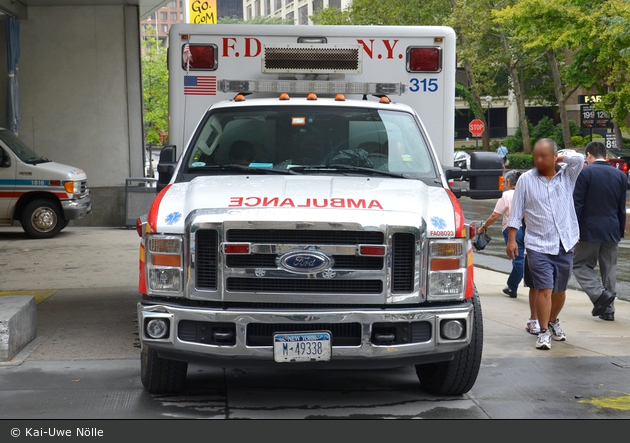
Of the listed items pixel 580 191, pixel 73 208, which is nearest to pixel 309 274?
pixel 580 191

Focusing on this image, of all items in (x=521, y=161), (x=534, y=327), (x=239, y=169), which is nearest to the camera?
(x=239, y=169)

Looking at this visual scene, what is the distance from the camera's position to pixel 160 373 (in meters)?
5.79

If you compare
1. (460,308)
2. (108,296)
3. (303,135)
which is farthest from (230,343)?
(108,296)

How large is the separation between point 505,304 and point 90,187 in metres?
11.2

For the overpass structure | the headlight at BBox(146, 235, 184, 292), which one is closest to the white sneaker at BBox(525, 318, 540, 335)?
the headlight at BBox(146, 235, 184, 292)

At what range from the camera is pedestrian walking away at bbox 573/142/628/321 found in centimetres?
909

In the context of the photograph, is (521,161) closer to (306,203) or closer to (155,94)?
(155,94)

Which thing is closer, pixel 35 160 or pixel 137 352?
pixel 137 352

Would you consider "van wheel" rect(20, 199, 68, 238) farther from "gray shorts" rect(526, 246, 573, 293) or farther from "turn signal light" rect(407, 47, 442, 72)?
"gray shorts" rect(526, 246, 573, 293)

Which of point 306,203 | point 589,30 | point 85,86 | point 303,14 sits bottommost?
point 306,203

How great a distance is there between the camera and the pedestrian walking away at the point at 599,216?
9094 millimetres

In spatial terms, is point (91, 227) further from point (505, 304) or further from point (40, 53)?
point (505, 304)

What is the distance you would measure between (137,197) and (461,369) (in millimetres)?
13321

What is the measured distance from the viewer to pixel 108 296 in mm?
10047
